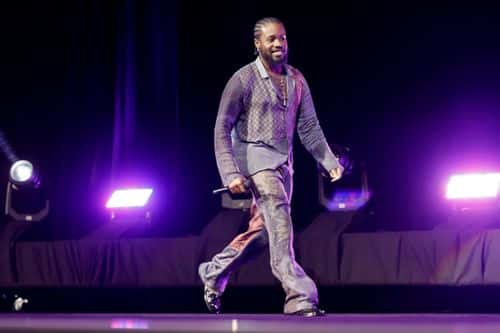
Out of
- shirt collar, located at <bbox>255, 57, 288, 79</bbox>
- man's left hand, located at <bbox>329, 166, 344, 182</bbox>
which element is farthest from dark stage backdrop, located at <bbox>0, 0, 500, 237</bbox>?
shirt collar, located at <bbox>255, 57, 288, 79</bbox>

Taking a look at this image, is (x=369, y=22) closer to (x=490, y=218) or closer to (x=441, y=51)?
(x=441, y=51)

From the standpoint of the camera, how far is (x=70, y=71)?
6.41m

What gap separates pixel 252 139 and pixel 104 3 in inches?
127

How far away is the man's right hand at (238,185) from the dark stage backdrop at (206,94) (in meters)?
1.69

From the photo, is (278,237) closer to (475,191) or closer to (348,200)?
(475,191)

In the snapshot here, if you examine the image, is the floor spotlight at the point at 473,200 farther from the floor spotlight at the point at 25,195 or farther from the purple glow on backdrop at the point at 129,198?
the floor spotlight at the point at 25,195

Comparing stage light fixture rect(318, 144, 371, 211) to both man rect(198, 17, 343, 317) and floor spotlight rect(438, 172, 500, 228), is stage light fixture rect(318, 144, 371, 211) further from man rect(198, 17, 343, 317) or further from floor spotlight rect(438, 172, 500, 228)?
man rect(198, 17, 343, 317)

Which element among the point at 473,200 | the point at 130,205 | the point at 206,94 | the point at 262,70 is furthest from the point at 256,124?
the point at 206,94

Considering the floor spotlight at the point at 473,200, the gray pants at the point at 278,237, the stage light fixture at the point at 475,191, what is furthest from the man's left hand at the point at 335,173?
the stage light fixture at the point at 475,191

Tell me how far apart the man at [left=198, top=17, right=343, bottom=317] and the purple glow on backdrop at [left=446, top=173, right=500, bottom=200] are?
4.42ft

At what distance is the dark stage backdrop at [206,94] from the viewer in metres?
5.47

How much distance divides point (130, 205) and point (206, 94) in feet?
3.57

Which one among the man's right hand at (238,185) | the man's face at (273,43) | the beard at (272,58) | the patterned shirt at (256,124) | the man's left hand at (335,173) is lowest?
the man's right hand at (238,185)

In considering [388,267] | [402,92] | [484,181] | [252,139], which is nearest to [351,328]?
[252,139]
